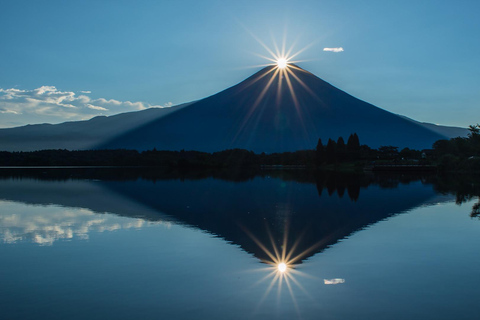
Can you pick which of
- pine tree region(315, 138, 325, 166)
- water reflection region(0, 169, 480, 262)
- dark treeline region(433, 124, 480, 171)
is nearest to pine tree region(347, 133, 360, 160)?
pine tree region(315, 138, 325, 166)

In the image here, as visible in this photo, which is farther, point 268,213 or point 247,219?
point 268,213

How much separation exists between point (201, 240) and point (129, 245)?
1.88 metres

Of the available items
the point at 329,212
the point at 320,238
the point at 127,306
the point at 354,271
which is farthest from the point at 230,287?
the point at 329,212

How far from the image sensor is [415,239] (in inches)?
454

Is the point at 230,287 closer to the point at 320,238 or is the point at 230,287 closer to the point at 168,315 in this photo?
the point at 168,315

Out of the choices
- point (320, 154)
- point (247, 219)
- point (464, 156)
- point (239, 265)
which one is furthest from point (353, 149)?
point (239, 265)

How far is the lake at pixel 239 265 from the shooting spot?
635 cm

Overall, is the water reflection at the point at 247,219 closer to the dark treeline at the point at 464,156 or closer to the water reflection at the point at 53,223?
the water reflection at the point at 53,223

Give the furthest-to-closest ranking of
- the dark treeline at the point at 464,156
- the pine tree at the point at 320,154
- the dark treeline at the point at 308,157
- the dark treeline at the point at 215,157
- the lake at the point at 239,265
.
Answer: the dark treeline at the point at 215,157 < the pine tree at the point at 320,154 < the dark treeline at the point at 308,157 < the dark treeline at the point at 464,156 < the lake at the point at 239,265

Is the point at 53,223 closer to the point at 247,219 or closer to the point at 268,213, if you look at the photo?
the point at 247,219

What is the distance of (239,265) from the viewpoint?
28.9 ft

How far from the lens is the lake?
6348 millimetres

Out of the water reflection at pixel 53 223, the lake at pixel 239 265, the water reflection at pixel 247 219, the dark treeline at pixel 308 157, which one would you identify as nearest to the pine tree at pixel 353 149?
the dark treeline at pixel 308 157

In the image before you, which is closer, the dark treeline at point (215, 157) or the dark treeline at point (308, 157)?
the dark treeline at point (308, 157)
